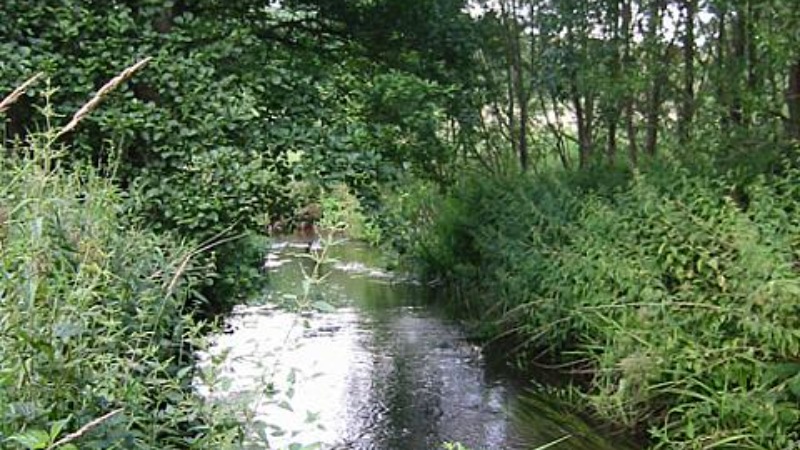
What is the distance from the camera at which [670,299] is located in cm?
524

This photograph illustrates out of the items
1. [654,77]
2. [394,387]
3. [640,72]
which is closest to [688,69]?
[654,77]

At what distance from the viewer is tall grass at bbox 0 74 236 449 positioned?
6.17ft

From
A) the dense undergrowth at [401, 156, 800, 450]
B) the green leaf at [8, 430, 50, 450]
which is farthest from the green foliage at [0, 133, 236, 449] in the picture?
the dense undergrowth at [401, 156, 800, 450]

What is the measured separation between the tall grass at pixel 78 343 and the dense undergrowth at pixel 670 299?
286 centimetres

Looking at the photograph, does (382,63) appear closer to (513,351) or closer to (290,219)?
(290,219)

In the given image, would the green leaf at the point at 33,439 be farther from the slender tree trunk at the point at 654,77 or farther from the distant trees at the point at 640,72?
the slender tree trunk at the point at 654,77

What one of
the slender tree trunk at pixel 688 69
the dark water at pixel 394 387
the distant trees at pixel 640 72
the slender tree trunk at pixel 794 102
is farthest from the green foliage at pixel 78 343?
the slender tree trunk at pixel 688 69

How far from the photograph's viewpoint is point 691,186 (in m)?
6.29

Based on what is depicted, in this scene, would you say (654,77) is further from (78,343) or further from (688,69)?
(78,343)

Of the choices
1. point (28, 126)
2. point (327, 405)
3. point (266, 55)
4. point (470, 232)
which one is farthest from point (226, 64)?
point (470, 232)

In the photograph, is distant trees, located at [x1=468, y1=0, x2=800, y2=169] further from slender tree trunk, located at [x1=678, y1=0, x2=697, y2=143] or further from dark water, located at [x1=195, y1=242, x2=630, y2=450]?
dark water, located at [x1=195, y1=242, x2=630, y2=450]

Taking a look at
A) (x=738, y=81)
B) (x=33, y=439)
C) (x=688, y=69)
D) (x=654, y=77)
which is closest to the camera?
(x=33, y=439)

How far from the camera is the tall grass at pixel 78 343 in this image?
6.17 feet

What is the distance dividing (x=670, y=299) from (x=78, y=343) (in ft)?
12.8
